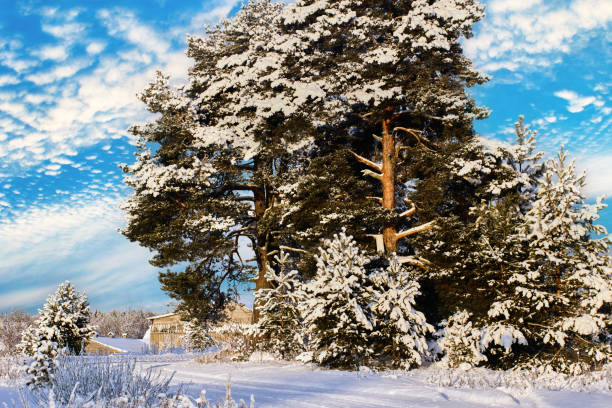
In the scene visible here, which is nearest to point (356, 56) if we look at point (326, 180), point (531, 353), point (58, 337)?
point (326, 180)

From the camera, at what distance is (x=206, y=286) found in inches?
764

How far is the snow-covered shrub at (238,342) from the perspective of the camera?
14719 mm

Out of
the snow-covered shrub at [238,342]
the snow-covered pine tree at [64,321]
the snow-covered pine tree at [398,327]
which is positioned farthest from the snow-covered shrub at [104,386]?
the snow-covered pine tree at [64,321]

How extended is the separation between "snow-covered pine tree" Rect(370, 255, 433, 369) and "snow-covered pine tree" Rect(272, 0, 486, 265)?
150 inches

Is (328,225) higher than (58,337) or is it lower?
higher

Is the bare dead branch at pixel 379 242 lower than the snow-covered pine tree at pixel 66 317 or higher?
higher

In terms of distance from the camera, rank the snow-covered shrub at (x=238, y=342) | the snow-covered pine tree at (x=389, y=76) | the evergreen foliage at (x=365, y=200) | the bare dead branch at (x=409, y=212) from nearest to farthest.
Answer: the evergreen foliage at (x=365, y=200), the snow-covered shrub at (x=238, y=342), the snow-covered pine tree at (x=389, y=76), the bare dead branch at (x=409, y=212)

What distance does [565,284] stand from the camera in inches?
400

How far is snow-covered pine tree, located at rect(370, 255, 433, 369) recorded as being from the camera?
1075cm

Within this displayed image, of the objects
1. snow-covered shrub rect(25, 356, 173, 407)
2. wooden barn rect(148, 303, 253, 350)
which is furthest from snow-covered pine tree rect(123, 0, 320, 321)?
wooden barn rect(148, 303, 253, 350)

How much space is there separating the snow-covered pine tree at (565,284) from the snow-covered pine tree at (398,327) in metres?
2.31

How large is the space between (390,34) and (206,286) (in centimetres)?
1250

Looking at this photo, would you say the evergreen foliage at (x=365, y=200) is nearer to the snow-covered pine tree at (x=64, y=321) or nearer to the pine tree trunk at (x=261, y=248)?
the pine tree trunk at (x=261, y=248)

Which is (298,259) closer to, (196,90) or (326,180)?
(326,180)
